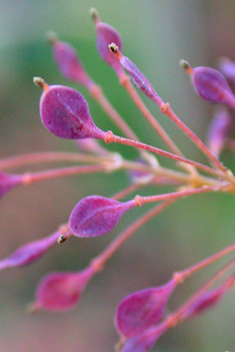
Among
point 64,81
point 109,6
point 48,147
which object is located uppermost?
point 109,6

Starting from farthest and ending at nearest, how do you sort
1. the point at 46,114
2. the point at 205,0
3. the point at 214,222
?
the point at 205,0 < the point at 214,222 < the point at 46,114

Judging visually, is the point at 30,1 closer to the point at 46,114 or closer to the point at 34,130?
the point at 34,130

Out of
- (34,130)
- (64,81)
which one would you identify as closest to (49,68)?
(64,81)

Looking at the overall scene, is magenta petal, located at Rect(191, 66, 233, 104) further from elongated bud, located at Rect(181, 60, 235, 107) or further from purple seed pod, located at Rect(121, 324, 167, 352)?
purple seed pod, located at Rect(121, 324, 167, 352)

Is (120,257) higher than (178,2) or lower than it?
lower

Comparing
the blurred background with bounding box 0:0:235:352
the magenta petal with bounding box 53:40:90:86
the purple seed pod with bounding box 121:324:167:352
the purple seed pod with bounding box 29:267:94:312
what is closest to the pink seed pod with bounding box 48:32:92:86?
the magenta petal with bounding box 53:40:90:86

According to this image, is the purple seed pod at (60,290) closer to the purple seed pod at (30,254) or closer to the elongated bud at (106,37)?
the purple seed pod at (30,254)
